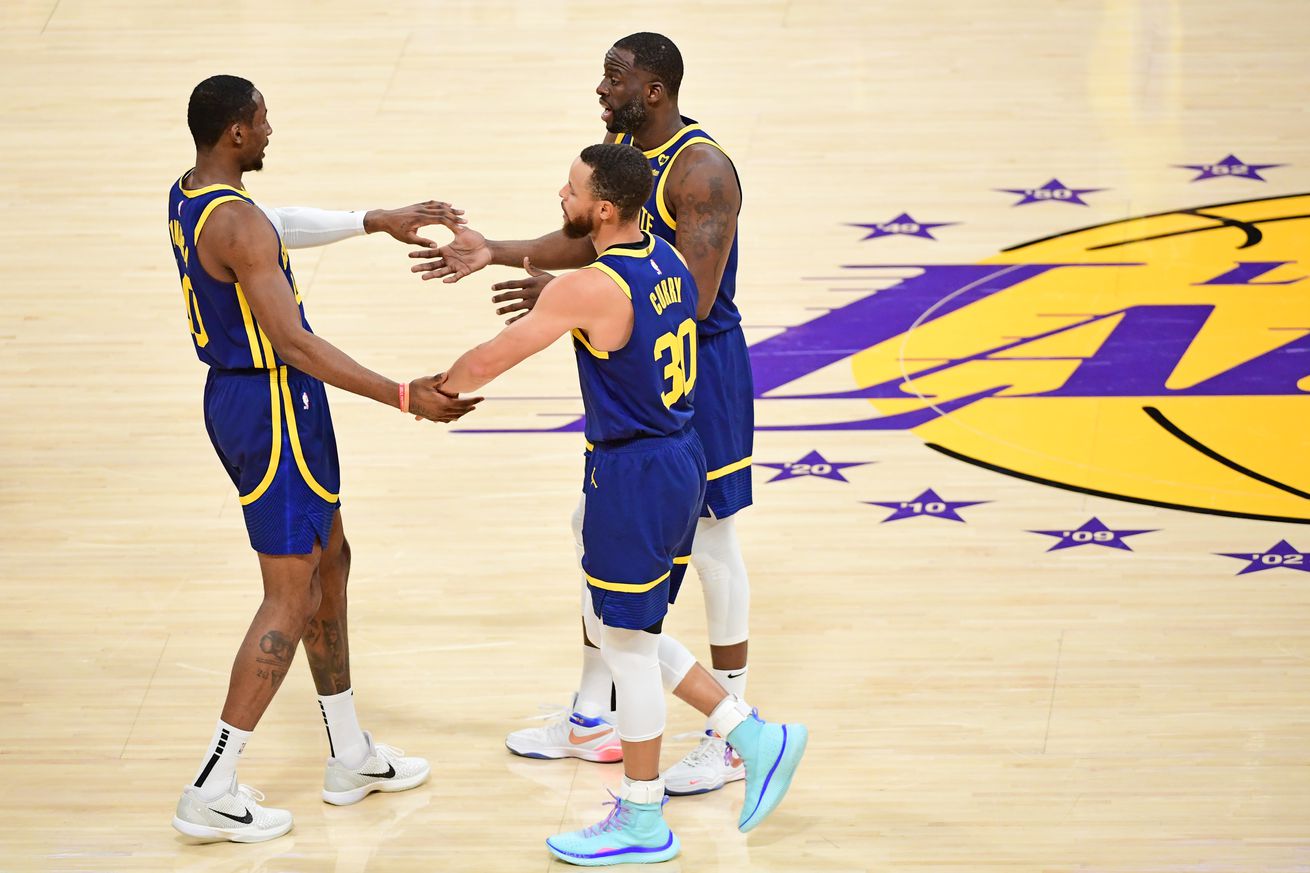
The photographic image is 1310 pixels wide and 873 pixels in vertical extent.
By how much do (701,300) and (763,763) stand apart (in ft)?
3.52

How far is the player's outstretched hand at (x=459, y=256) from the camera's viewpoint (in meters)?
4.52

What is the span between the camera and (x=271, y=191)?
814 centimetres

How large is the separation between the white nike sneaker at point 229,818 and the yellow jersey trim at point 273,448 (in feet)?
2.17

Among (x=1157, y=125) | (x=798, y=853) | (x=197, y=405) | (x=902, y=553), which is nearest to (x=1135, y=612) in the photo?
(x=902, y=553)

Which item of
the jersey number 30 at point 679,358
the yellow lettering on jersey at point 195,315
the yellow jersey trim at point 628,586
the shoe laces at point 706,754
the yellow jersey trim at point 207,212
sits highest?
the yellow jersey trim at point 207,212

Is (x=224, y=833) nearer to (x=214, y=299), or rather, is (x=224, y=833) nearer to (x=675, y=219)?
(x=214, y=299)

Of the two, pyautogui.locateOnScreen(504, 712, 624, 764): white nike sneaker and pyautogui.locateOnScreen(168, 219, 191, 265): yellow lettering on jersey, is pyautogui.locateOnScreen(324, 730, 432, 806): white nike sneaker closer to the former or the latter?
pyautogui.locateOnScreen(504, 712, 624, 764): white nike sneaker

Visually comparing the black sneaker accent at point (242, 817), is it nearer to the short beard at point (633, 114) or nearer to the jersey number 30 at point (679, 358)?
the jersey number 30 at point (679, 358)

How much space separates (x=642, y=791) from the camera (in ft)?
13.5

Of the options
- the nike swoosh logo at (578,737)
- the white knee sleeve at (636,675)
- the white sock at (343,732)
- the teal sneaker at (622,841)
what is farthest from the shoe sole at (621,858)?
the white sock at (343,732)

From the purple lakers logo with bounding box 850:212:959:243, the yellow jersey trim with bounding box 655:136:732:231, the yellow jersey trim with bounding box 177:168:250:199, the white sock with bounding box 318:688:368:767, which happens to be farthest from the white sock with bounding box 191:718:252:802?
the purple lakers logo with bounding box 850:212:959:243

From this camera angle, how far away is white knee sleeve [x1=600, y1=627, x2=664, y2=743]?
4.09 metres

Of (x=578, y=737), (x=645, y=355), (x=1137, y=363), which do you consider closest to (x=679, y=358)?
(x=645, y=355)

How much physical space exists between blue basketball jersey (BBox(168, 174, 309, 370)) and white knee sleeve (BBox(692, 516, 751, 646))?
1.13 m
